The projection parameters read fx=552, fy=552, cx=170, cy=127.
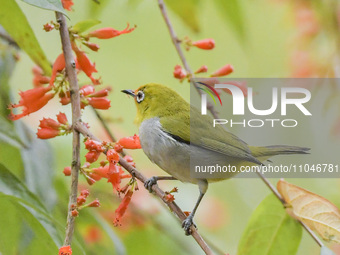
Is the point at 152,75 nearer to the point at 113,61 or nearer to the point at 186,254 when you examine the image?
the point at 113,61

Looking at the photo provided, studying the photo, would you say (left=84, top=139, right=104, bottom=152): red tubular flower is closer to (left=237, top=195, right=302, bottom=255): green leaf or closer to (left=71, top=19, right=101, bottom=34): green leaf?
(left=71, top=19, right=101, bottom=34): green leaf

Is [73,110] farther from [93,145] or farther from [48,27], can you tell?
[48,27]

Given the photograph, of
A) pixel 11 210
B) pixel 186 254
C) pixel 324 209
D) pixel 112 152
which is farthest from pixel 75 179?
pixel 186 254

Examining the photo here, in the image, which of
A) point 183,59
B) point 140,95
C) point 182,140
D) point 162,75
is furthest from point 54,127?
point 162,75

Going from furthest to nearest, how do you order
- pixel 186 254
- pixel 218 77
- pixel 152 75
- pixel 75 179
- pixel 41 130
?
pixel 152 75 < pixel 186 254 < pixel 218 77 < pixel 41 130 < pixel 75 179

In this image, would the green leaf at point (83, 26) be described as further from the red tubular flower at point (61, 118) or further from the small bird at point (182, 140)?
the small bird at point (182, 140)

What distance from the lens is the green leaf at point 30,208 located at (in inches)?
72.9

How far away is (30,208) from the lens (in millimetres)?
1875

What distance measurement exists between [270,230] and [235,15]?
3.57ft

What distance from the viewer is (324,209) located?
92.1 inches

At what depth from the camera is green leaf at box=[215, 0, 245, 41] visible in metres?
2.81

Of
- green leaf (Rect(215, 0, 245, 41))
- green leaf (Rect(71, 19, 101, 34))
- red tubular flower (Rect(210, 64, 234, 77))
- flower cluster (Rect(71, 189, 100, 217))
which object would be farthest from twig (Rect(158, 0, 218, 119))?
flower cluster (Rect(71, 189, 100, 217))

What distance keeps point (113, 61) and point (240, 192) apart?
2.15 m

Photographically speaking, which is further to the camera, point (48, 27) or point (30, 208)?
point (48, 27)
